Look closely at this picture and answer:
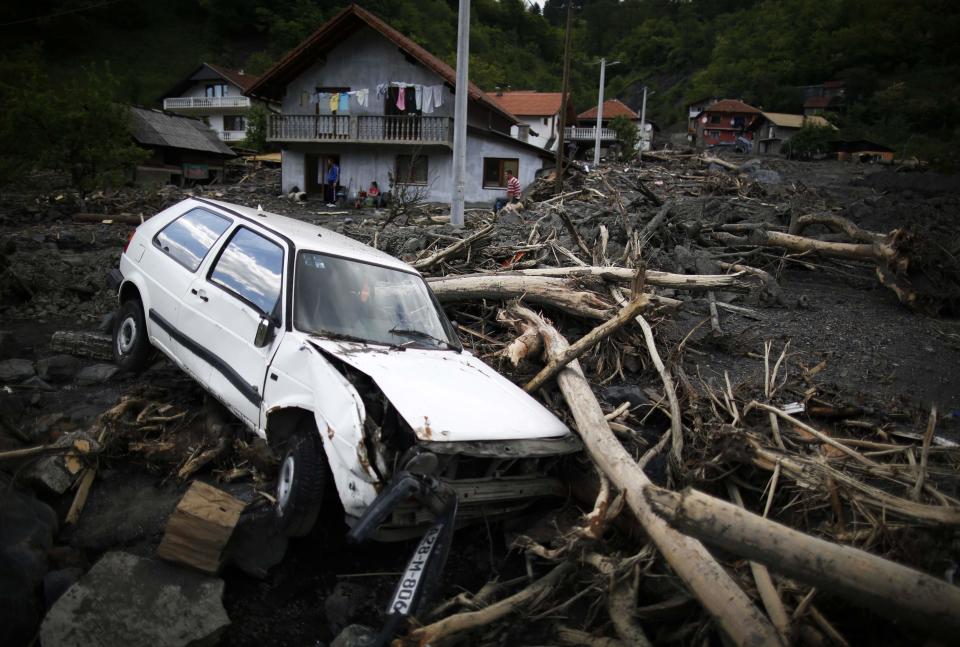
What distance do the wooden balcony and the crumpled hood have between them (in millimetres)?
55496

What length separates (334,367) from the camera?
3512 mm

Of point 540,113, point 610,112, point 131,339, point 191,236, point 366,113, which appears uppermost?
point 610,112

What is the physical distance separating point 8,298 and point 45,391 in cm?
372

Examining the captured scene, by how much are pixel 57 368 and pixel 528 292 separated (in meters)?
4.53

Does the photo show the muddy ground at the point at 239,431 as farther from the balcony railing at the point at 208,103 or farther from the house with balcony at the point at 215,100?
the house with balcony at the point at 215,100

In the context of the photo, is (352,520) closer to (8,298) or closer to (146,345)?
(146,345)

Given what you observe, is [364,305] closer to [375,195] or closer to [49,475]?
[49,475]

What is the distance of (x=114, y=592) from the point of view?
2.93 m

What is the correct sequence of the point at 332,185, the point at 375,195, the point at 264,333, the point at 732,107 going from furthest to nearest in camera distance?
the point at 732,107, the point at 332,185, the point at 375,195, the point at 264,333

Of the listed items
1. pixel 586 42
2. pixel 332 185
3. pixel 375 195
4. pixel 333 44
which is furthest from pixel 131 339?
pixel 586 42

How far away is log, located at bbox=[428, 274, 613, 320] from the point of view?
607cm

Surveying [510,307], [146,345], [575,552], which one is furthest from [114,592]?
[510,307]

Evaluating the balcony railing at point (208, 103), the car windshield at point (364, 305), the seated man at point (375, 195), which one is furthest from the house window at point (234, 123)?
the car windshield at point (364, 305)

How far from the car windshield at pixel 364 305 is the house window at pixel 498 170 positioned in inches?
970
